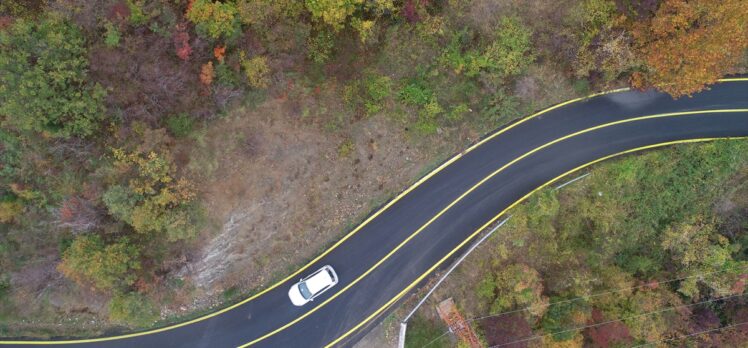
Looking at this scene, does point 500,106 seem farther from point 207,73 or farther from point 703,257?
point 207,73

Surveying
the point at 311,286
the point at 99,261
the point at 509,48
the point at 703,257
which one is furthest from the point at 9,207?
the point at 703,257

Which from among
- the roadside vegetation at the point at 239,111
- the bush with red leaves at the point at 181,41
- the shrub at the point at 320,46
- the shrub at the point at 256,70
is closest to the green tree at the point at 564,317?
the roadside vegetation at the point at 239,111

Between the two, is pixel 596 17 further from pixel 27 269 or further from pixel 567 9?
pixel 27 269

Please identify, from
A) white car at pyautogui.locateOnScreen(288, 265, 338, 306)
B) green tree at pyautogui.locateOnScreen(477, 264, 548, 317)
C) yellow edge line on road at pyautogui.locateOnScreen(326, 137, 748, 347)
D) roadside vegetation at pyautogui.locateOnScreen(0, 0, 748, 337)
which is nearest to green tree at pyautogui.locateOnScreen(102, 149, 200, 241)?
roadside vegetation at pyautogui.locateOnScreen(0, 0, 748, 337)

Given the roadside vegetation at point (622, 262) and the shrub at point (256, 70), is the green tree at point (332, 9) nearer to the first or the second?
the shrub at point (256, 70)

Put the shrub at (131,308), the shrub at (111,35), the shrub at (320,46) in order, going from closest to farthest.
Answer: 1. the shrub at (111,35)
2. the shrub at (320,46)
3. the shrub at (131,308)
